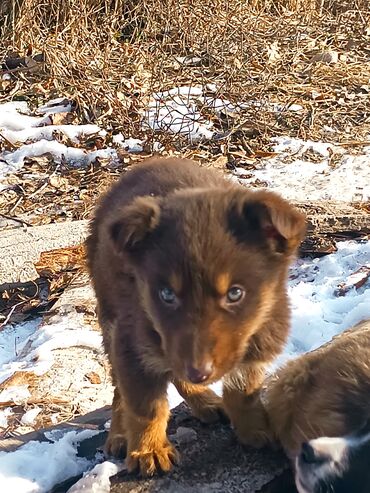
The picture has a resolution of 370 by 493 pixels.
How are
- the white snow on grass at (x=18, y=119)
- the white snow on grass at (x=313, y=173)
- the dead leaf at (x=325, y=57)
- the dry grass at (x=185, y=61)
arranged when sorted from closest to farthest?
the white snow on grass at (x=313, y=173)
the white snow on grass at (x=18, y=119)
the dry grass at (x=185, y=61)
the dead leaf at (x=325, y=57)

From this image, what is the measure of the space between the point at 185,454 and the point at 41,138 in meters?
6.04

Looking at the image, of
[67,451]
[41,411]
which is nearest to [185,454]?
[67,451]

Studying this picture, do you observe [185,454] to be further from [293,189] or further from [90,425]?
[293,189]

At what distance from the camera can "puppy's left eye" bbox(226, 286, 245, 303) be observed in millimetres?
3092

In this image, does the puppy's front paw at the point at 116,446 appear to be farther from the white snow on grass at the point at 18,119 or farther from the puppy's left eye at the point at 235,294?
the white snow on grass at the point at 18,119

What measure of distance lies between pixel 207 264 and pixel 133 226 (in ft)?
1.18

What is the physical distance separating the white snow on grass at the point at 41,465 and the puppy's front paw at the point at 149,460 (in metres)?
0.32

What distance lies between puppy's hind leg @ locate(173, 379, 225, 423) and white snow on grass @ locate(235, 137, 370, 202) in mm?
3881

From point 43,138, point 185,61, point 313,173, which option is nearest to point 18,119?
point 43,138

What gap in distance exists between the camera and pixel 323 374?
12.3 feet

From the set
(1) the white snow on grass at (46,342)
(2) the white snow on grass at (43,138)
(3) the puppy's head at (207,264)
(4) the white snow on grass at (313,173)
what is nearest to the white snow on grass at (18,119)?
(2) the white snow on grass at (43,138)

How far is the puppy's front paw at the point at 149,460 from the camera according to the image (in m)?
3.58

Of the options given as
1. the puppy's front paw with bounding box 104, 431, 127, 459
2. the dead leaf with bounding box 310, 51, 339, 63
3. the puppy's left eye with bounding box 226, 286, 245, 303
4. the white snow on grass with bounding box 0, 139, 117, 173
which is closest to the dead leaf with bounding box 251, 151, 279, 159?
the white snow on grass with bounding box 0, 139, 117, 173

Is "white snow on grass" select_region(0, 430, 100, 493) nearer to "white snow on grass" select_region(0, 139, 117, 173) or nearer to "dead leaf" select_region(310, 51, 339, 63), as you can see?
"white snow on grass" select_region(0, 139, 117, 173)
